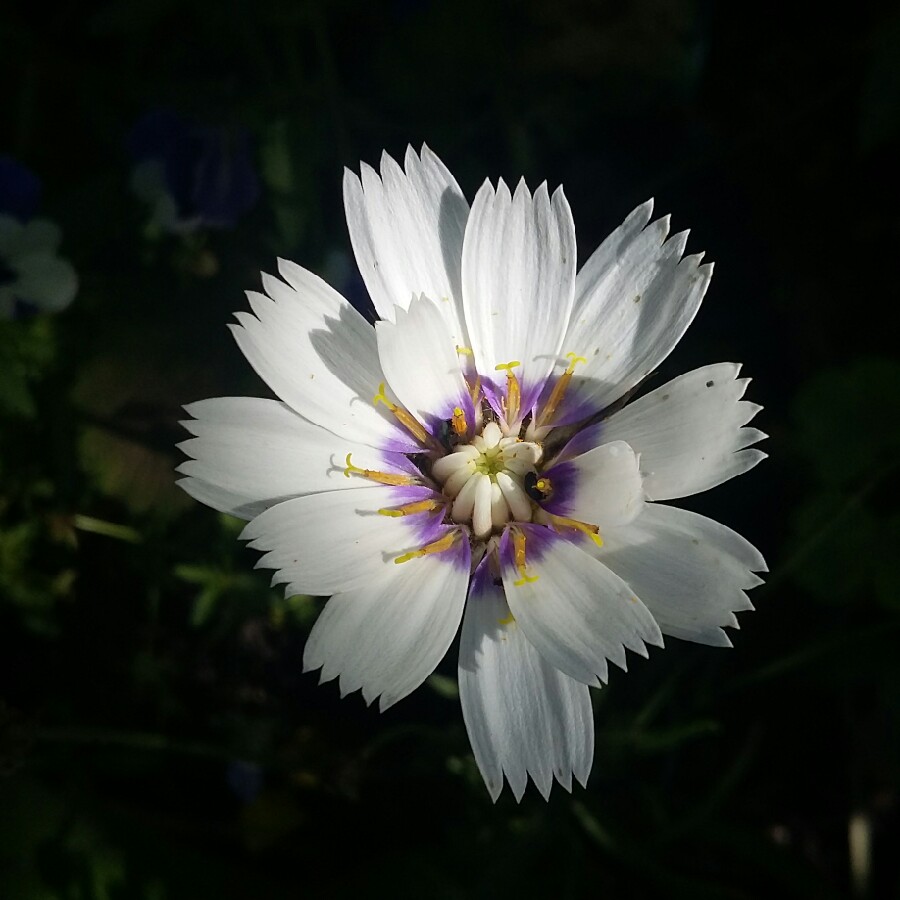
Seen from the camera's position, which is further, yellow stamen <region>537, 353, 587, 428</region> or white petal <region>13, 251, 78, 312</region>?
white petal <region>13, 251, 78, 312</region>

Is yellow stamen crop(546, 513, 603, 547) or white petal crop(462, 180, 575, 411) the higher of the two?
white petal crop(462, 180, 575, 411)

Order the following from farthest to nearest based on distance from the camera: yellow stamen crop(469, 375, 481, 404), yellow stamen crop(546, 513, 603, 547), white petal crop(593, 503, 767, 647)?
yellow stamen crop(469, 375, 481, 404), yellow stamen crop(546, 513, 603, 547), white petal crop(593, 503, 767, 647)

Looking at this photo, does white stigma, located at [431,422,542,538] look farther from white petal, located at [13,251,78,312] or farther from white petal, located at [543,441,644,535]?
white petal, located at [13,251,78,312]

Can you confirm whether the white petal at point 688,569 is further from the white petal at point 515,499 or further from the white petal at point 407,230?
the white petal at point 407,230

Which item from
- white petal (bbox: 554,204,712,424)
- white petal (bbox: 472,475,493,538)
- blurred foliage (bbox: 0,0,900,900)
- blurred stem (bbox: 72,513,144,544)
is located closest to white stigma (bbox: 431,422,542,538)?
white petal (bbox: 472,475,493,538)

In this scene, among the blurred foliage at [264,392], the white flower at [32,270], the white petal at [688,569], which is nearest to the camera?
the white petal at [688,569]

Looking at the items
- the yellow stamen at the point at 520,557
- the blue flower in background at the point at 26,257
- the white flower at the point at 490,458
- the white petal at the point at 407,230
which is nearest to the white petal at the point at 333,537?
the white flower at the point at 490,458
